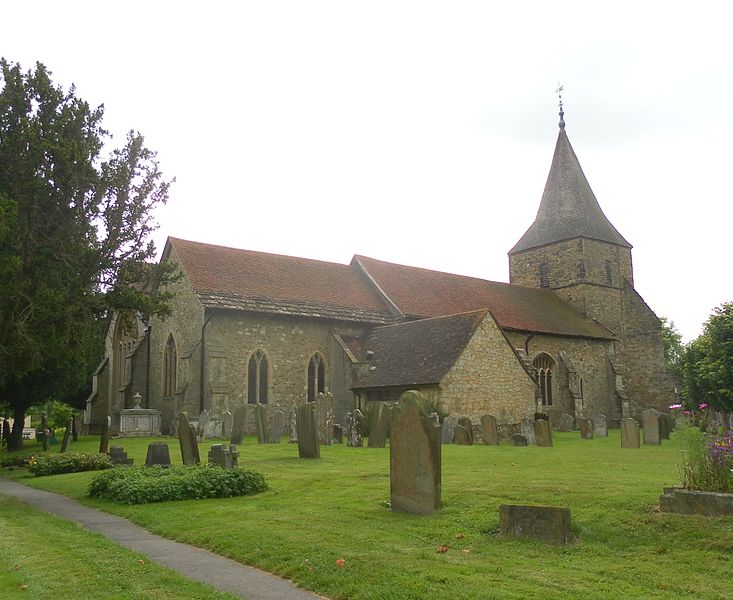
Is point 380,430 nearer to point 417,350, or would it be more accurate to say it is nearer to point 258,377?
point 417,350

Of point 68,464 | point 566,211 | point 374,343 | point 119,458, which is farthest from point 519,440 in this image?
point 566,211

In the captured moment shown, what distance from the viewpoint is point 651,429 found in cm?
2086

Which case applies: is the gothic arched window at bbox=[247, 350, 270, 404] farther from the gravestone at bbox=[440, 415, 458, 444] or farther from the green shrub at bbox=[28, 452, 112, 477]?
the green shrub at bbox=[28, 452, 112, 477]

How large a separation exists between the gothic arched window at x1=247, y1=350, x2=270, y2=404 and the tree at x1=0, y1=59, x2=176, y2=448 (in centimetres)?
928

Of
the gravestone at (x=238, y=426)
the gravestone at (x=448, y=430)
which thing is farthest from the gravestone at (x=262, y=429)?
the gravestone at (x=448, y=430)

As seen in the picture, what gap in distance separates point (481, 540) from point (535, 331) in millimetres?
28443

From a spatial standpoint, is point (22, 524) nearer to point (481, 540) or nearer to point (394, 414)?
point (394, 414)

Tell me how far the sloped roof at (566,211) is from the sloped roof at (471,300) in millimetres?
5023

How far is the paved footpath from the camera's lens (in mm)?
6445

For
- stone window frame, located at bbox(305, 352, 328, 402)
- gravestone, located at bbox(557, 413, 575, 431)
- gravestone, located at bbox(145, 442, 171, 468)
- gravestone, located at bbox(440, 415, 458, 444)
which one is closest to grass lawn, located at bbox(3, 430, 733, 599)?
gravestone, located at bbox(145, 442, 171, 468)

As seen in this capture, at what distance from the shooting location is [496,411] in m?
26.6

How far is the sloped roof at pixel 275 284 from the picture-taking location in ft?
93.9

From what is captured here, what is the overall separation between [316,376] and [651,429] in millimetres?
14160

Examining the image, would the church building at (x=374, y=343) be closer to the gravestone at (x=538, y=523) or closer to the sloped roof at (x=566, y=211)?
the sloped roof at (x=566, y=211)
